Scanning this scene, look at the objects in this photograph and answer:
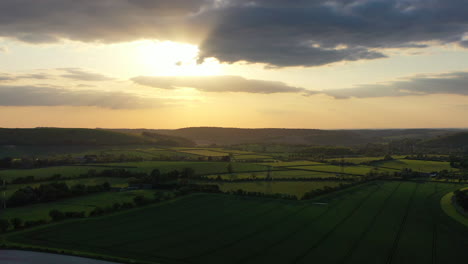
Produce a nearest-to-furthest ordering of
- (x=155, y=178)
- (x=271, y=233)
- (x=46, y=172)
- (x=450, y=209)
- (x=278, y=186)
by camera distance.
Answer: (x=271, y=233)
(x=450, y=209)
(x=278, y=186)
(x=155, y=178)
(x=46, y=172)

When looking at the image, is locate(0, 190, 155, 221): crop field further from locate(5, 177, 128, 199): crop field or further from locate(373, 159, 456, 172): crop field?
locate(373, 159, 456, 172): crop field

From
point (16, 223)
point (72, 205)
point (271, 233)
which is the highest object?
point (16, 223)

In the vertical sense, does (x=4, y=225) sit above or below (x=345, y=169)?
below

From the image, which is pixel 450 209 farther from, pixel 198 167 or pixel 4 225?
pixel 4 225

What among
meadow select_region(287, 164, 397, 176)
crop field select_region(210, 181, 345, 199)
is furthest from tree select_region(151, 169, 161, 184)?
meadow select_region(287, 164, 397, 176)

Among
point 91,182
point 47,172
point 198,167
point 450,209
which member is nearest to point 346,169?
point 198,167

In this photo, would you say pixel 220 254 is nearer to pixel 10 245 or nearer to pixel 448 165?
pixel 10 245
